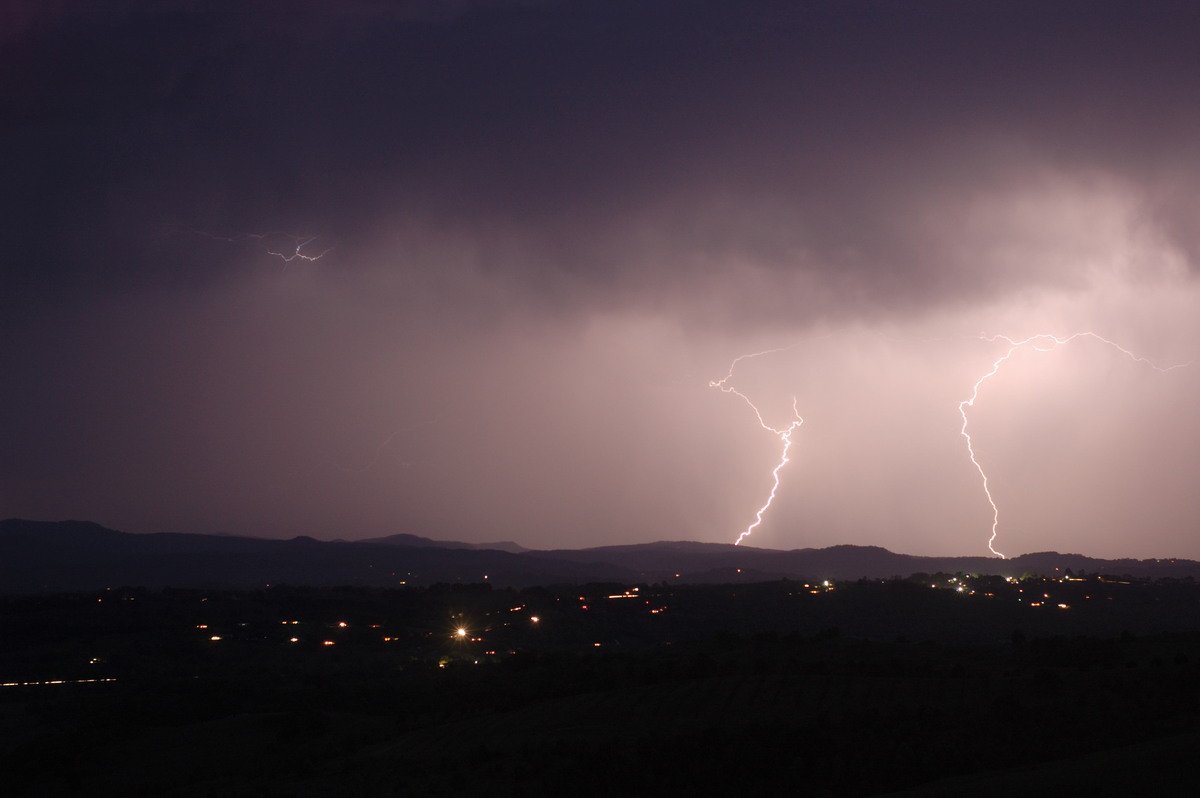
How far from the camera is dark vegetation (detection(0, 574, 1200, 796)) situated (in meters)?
17.2

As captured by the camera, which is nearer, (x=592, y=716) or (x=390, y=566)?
(x=592, y=716)

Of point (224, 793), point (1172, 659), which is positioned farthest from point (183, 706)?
point (1172, 659)

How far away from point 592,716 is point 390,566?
146 meters

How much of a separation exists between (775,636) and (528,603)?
34.5 meters

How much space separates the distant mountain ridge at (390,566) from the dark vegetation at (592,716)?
8231cm

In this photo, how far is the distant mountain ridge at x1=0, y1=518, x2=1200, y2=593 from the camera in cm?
14075

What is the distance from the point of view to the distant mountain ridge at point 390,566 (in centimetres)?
14075

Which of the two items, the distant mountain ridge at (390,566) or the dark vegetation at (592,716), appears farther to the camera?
Result: the distant mountain ridge at (390,566)

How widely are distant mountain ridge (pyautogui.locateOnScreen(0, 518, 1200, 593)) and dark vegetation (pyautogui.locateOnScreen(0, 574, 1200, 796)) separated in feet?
270

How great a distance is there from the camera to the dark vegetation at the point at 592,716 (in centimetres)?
1719

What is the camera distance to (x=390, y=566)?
16400 centimetres

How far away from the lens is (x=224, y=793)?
2078cm

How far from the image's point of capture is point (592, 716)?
24078 millimetres

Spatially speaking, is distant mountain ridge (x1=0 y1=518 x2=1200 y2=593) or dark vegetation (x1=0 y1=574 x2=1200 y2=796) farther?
distant mountain ridge (x1=0 y1=518 x2=1200 y2=593)
